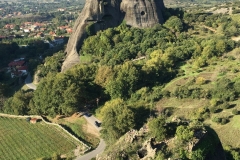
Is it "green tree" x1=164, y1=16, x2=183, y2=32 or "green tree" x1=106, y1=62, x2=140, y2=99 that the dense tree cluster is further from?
"green tree" x1=164, y1=16, x2=183, y2=32

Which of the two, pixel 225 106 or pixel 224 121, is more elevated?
pixel 225 106

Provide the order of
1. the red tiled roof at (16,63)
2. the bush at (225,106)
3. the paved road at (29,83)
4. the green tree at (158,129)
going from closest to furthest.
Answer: the green tree at (158,129), the bush at (225,106), the paved road at (29,83), the red tiled roof at (16,63)

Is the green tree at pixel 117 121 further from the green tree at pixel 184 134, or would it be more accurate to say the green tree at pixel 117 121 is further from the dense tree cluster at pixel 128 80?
the green tree at pixel 184 134

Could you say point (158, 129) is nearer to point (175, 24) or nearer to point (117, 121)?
point (117, 121)

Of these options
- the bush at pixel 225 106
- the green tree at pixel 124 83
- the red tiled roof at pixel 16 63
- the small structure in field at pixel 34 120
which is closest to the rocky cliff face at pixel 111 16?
the small structure in field at pixel 34 120

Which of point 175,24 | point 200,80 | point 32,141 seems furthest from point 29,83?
point 200,80
